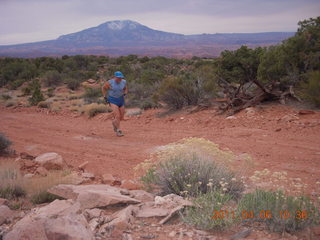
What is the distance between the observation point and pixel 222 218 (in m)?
3.03

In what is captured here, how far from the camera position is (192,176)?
4.11 m

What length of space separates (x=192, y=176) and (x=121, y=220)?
4.08 ft

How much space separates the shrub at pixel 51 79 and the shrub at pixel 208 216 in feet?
90.1

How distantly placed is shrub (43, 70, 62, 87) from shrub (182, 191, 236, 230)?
90.1ft

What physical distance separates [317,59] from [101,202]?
30.6ft

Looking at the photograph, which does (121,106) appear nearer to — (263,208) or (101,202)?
(101,202)

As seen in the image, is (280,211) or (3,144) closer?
(280,211)

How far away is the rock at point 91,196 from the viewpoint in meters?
3.84

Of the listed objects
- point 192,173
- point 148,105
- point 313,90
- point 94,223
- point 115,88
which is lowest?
point 148,105

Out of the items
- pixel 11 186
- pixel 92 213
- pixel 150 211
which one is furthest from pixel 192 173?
pixel 11 186

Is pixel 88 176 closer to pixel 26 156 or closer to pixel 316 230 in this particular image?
pixel 26 156

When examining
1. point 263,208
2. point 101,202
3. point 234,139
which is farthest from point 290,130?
point 101,202

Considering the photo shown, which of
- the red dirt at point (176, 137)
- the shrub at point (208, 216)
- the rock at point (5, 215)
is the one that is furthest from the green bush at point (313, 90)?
the rock at point (5, 215)

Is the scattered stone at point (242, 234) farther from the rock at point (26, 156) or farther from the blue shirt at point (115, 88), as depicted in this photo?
the blue shirt at point (115, 88)
